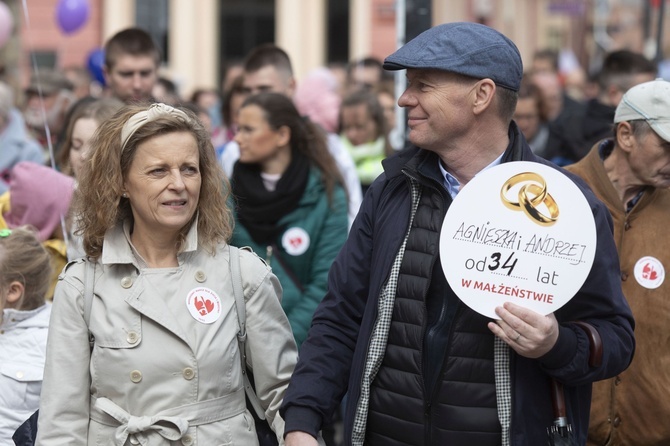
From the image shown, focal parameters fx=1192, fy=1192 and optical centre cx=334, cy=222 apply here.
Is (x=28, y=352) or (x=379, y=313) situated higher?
(x=379, y=313)

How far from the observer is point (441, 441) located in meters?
3.55

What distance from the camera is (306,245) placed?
5.88 metres

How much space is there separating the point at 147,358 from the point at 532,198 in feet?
4.17

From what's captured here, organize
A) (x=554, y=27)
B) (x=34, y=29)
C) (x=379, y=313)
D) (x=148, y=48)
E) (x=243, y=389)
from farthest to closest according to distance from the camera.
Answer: (x=554, y=27) → (x=34, y=29) → (x=148, y=48) → (x=243, y=389) → (x=379, y=313)

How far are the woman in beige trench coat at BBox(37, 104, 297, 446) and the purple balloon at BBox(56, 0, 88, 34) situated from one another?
32.6 feet

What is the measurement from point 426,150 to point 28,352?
1765 mm

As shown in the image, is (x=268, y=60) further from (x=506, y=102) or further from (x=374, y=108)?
(x=506, y=102)

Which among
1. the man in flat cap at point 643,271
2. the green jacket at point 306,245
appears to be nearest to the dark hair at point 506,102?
the man in flat cap at point 643,271

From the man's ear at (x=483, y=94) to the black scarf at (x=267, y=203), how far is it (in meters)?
2.38

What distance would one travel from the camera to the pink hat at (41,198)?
5.52m

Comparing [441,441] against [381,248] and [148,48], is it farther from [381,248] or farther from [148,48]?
[148,48]

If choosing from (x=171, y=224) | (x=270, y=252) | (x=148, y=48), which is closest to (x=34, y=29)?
(x=148, y=48)

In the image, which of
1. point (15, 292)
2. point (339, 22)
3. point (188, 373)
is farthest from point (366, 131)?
point (339, 22)

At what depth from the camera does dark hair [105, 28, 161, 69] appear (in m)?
→ 7.60
